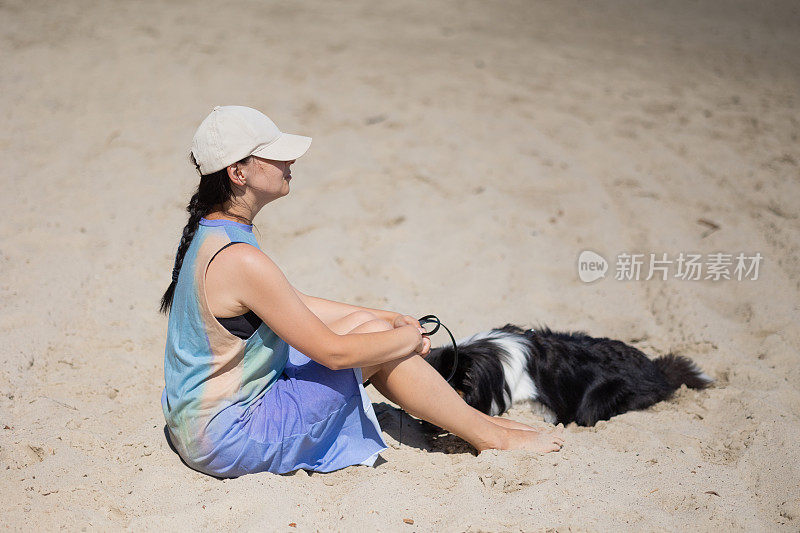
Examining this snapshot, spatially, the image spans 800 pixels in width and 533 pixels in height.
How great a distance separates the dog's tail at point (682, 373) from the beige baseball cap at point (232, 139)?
2264 mm

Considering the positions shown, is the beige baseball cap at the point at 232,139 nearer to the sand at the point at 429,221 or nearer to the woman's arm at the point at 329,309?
the woman's arm at the point at 329,309

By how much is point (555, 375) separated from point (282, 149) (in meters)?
1.68

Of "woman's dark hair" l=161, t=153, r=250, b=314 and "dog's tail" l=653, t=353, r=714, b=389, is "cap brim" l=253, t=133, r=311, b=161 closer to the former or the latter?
"woman's dark hair" l=161, t=153, r=250, b=314

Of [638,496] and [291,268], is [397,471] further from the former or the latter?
[291,268]

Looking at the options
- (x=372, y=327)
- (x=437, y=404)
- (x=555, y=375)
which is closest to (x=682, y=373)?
(x=555, y=375)

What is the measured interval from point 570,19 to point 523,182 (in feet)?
12.7

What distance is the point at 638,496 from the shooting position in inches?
100.0

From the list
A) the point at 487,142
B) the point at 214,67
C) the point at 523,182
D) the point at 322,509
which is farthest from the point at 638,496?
the point at 214,67

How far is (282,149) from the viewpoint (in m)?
2.39

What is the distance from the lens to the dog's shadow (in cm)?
301

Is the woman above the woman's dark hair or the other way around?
the other way around

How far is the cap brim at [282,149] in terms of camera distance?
2.37 meters

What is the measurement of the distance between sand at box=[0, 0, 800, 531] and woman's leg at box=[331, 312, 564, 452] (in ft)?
0.38

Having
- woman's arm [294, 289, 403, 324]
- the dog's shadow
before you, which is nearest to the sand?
the dog's shadow
